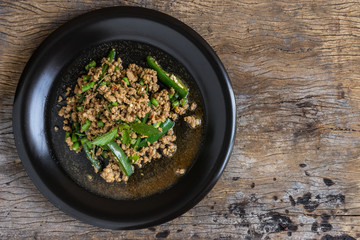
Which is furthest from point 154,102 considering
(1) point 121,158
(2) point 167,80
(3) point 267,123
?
(3) point 267,123

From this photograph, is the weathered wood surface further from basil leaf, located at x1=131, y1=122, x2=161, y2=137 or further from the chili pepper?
basil leaf, located at x1=131, y1=122, x2=161, y2=137

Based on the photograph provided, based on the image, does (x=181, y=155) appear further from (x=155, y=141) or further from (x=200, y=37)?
(x=200, y=37)

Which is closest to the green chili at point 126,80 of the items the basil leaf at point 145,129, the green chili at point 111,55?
the green chili at point 111,55

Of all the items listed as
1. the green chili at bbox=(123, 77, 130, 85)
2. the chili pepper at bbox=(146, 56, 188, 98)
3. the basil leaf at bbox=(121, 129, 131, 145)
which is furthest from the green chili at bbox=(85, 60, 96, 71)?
the basil leaf at bbox=(121, 129, 131, 145)

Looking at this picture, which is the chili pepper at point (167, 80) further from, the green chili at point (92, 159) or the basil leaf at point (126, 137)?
the green chili at point (92, 159)

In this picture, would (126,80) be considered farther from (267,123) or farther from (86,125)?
(267,123)

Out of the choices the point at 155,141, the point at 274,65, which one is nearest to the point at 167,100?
the point at 155,141
